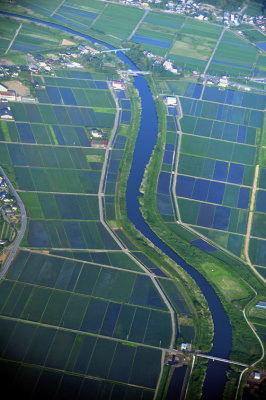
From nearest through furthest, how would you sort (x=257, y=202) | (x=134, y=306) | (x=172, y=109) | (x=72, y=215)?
(x=134, y=306) → (x=72, y=215) → (x=257, y=202) → (x=172, y=109)

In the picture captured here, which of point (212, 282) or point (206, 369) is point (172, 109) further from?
point (206, 369)

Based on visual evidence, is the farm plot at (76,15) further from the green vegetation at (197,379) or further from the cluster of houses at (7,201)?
the green vegetation at (197,379)

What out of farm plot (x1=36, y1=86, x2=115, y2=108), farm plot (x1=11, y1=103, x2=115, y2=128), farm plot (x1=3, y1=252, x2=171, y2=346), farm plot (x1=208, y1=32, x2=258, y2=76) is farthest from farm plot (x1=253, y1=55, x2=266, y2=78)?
farm plot (x1=3, y1=252, x2=171, y2=346)

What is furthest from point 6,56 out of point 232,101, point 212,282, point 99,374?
point 99,374

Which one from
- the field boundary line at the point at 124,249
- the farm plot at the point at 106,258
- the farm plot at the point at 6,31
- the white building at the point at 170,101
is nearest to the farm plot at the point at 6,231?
the farm plot at the point at 106,258

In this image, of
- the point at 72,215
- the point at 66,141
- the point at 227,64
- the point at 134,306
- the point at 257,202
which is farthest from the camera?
the point at 227,64

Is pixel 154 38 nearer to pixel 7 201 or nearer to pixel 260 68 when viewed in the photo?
pixel 260 68
